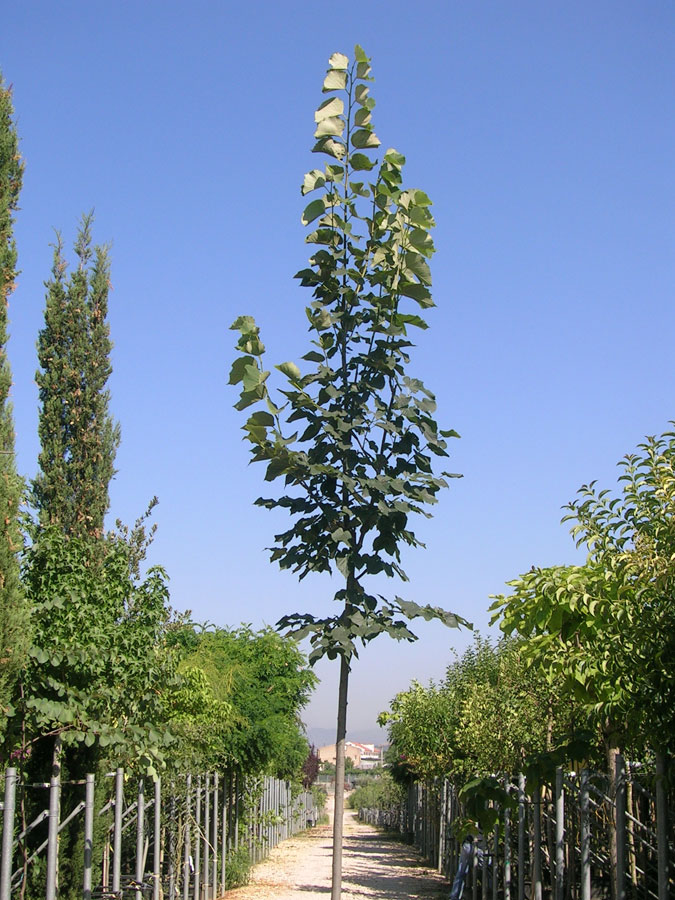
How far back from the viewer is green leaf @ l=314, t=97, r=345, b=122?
5465mm

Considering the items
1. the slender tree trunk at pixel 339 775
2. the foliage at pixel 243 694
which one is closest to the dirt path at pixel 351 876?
the foliage at pixel 243 694

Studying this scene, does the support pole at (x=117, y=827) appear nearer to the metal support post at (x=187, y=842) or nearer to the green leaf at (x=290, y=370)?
the metal support post at (x=187, y=842)

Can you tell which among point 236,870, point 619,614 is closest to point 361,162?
point 619,614

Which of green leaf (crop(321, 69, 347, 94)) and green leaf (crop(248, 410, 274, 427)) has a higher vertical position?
green leaf (crop(321, 69, 347, 94))

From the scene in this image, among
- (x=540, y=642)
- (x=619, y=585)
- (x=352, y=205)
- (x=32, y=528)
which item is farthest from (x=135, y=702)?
(x=352, y=205)

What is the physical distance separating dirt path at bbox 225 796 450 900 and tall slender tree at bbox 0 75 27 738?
1100 cm

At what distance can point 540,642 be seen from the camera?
705 centimetres

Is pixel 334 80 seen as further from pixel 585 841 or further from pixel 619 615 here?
pixel 585 841

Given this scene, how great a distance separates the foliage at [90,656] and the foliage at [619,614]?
135 inches

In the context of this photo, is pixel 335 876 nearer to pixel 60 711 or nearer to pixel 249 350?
pixel 249 350

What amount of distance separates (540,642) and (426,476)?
2.36m

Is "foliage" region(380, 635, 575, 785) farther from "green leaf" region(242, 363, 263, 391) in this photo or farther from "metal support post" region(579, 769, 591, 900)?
"green leaf" region(242, 363, 263, 391)

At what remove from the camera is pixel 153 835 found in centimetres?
1364

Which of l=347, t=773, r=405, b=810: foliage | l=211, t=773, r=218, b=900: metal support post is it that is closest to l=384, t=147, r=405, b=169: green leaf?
l=211, t=773, r=218, b=900: metal support post
